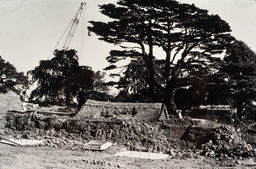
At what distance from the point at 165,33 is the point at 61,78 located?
61.8ft

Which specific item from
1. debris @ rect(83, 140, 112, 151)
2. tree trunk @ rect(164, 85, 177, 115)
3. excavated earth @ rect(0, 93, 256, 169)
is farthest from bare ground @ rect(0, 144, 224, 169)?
tree trunk @ rect(164, 85, 177, 115)

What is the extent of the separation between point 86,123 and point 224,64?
10.1m

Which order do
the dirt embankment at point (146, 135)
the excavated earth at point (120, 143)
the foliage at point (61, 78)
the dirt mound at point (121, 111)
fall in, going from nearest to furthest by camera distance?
the excavated earth at point (120, 143), the dirt embankment at point (146, 135), the dirt mound at point (121, 111), the foliage at point (61, 78)

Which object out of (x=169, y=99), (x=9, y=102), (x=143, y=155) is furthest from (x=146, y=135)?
(x=9, y=102)

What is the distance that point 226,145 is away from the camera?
45.9ft

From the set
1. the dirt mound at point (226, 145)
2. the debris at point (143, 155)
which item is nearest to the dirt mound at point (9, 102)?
the debris at point (143, 155)

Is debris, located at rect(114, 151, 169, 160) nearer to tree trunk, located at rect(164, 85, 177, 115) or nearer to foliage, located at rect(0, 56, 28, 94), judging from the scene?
tree trunk, located at rect(164, 85, 177, 115)

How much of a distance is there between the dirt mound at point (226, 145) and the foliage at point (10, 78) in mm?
28591

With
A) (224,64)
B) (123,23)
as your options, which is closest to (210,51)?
(224,64)

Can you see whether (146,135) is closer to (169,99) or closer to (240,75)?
(169,99)

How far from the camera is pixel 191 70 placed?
22609 mm

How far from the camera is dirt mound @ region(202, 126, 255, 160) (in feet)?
43.3

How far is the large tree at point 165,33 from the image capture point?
64.8 ft

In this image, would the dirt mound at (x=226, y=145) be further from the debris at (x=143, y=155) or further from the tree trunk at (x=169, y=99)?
the tree trunk at (x=169, y=99)
